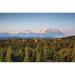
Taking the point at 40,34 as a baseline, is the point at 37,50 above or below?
below

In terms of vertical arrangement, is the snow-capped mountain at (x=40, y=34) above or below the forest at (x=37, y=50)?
above

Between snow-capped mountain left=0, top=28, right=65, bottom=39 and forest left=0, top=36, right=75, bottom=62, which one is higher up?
snow-capped mountain left=0, top=28, right=65, bottom=39
